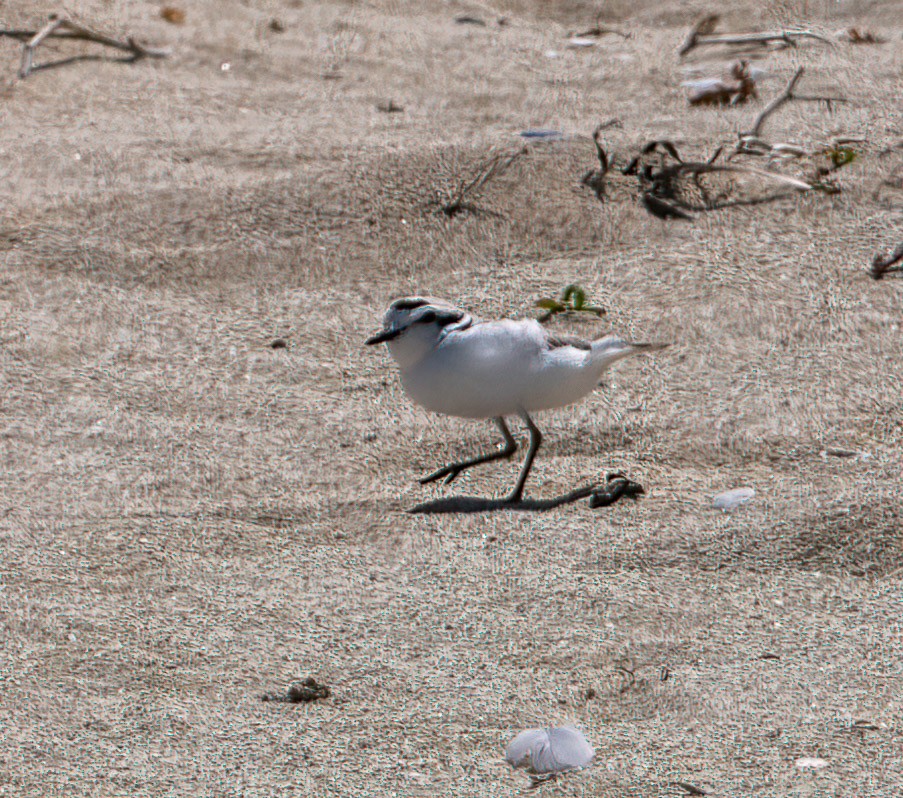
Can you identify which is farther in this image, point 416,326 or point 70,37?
point 70,37

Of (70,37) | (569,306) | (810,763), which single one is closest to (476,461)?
(569,306)

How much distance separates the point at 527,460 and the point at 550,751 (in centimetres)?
123

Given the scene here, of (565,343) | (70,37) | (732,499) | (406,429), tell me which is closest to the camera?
(732,499)

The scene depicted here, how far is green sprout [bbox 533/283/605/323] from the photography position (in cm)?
468

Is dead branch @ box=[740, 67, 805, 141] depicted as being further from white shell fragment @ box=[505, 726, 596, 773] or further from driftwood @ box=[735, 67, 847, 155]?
white shell fragment @ box=[505, 726, 596, 773]

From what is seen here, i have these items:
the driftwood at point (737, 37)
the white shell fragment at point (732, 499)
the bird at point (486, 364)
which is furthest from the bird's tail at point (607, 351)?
the driftwood at point (737, 37)

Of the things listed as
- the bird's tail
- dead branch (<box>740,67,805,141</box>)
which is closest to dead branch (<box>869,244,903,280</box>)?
dead branch (<box>740,67,805,141</box>)

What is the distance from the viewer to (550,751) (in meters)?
2.67

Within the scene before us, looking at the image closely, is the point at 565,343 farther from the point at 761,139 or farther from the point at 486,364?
the point at 761,139

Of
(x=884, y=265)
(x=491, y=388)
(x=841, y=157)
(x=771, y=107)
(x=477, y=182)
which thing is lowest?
(x=491, y=388)

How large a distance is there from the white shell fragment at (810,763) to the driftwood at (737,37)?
4.50 meters

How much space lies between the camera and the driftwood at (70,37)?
5949mm

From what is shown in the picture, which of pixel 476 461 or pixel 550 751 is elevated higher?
pixel 476 461

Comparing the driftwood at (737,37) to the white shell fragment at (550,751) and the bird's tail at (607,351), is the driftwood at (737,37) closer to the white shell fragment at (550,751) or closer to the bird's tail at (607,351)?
the bird's tail at (607,351)
